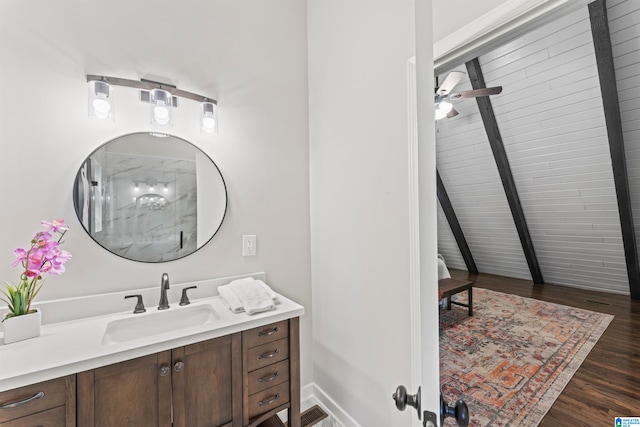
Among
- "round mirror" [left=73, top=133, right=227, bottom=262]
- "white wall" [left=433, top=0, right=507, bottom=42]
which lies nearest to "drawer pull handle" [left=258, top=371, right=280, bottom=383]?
"round mirror" [left=73, top=133, right=227, bottom=262]

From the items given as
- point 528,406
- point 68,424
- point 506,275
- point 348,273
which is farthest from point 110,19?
point 506,275

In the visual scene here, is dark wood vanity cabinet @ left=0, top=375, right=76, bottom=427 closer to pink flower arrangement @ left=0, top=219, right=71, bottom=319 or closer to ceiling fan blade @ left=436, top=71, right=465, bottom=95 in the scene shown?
pink flower arrangement @ left=0, top=219, right=71, bottom=319

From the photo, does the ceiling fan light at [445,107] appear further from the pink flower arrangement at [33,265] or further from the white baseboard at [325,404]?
the pink flower arrangement at [33,265]

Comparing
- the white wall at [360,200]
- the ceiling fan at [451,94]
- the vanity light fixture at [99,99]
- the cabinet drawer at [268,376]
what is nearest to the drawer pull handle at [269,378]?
the cabinet drawer at [268,376]

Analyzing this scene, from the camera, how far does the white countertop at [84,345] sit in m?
0.83

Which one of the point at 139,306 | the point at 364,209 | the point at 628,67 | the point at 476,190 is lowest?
the point at 139,306

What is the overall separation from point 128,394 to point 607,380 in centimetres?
326

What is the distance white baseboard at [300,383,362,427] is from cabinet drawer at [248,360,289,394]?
62cm

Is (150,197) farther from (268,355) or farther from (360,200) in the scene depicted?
(360,200)

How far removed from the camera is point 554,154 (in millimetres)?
3186

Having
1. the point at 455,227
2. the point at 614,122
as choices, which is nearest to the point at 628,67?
the point at 614,122

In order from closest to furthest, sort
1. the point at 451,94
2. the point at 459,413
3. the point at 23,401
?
the point at 459,413, the point at 23,401, the point at 451,94

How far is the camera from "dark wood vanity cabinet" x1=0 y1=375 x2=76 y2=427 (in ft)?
2.64

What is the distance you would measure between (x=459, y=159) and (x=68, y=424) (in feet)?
14.6
